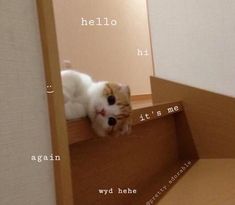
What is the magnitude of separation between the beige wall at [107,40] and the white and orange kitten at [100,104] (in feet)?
3.96

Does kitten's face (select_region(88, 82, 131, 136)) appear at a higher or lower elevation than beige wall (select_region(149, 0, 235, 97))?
lower

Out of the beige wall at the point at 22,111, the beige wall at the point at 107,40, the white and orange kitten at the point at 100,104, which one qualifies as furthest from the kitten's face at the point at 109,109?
the beige wall at the point at 107,40

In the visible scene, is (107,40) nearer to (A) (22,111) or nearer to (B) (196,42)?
(B) (196,42)

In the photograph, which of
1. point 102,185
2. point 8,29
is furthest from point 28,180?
point 102,185

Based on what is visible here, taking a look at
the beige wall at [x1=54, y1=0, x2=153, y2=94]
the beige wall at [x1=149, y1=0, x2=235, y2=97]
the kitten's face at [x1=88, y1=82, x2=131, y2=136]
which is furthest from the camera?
the beige wall at [x1=54, y1=0, x2=153, y2=94]

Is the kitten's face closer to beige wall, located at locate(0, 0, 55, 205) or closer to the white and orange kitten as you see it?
the white and orange kitten

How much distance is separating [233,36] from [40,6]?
31.8 inches

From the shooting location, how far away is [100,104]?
598mm

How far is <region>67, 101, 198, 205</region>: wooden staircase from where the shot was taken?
25.5 inches

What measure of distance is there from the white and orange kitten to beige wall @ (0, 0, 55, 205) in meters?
0.15

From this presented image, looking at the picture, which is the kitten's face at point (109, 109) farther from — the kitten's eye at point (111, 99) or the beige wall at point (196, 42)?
the beige wall at point (196, 42)

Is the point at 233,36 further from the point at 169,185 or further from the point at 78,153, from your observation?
the point at 78,153

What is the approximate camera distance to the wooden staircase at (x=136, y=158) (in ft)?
2.13

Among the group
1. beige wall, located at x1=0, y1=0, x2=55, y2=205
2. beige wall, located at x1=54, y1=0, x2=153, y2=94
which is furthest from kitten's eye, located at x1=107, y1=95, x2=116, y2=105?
beige wall, located at x1=54, y1=0, x2=153, y2=94
